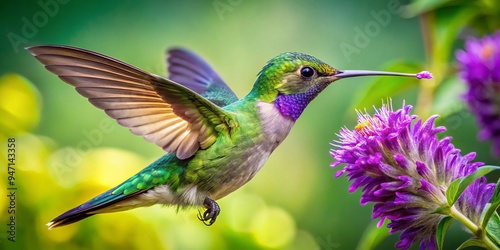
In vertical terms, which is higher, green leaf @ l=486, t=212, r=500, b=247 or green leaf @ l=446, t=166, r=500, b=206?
green leaf @ l=446, t=166, r=500, b=206

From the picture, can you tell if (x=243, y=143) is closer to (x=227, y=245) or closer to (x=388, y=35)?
(x=227, y=245)

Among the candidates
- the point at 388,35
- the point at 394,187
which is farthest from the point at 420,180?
the point at 388,35

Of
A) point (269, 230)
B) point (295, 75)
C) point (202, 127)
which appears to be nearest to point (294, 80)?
point (295, 75)

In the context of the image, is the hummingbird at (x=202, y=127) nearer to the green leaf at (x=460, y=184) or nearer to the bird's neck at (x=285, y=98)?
the bird's neck at (x=285, y=98)

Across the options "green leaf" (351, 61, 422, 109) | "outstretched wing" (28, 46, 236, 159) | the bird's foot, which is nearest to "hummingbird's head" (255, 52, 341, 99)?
"outstretched wing" (28, 46, 236, 159)

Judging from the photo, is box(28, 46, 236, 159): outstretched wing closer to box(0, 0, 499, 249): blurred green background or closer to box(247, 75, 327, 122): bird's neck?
box(247, 75, 327, 122): bird's neck

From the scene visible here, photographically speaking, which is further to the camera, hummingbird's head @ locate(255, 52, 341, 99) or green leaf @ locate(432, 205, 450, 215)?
hummingbird's head @ locate(255, 52, 341, 99)

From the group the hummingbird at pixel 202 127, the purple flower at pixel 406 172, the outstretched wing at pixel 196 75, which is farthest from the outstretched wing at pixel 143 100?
the outstretched wing at pixel 196 75
